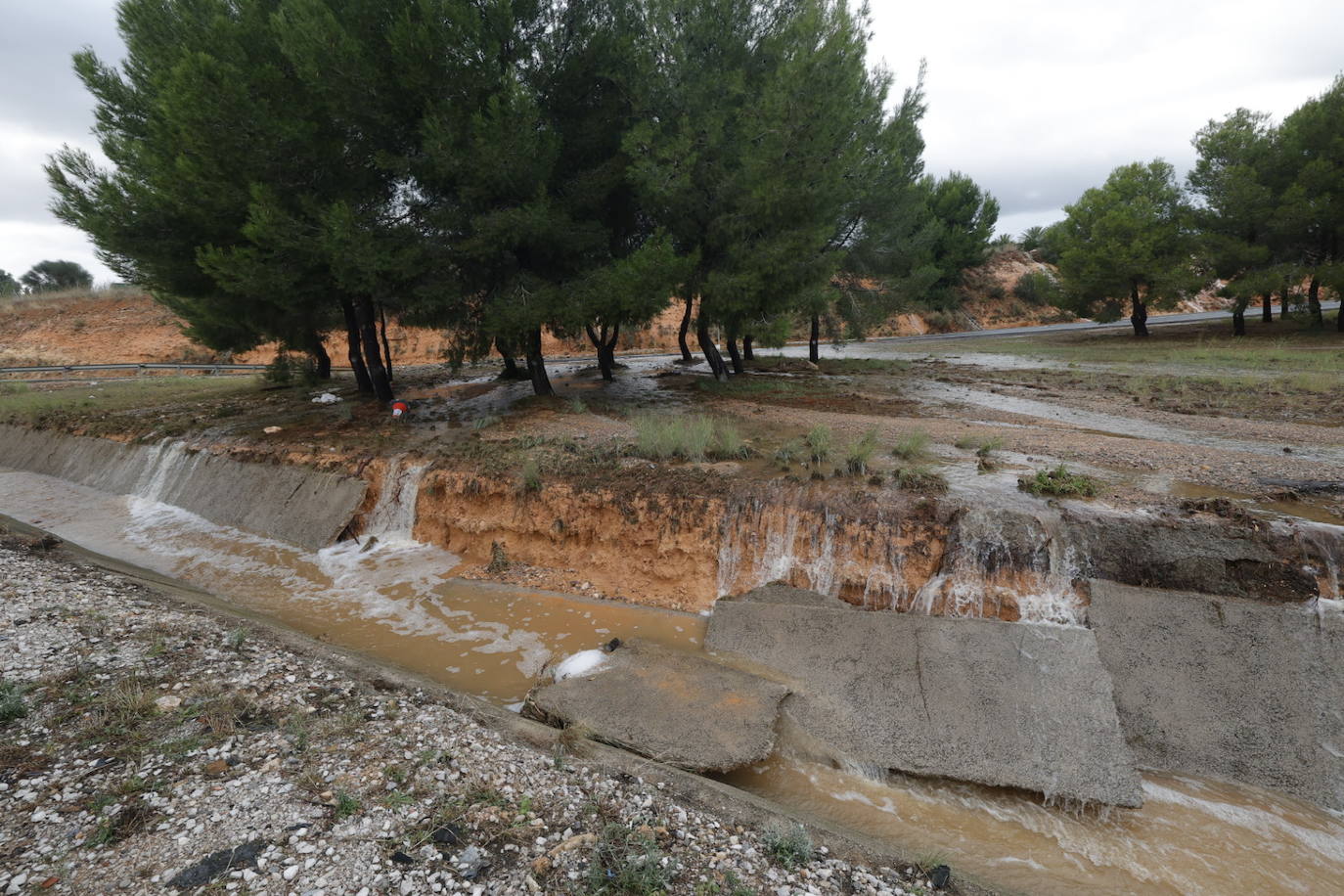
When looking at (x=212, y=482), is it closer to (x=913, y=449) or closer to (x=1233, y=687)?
(x=913, y=449)

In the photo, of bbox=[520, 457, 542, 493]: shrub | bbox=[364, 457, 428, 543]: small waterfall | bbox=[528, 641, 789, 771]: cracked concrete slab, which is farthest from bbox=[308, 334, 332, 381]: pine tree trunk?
bbox=[528, 641, 789, 771]: cracked concrete slab

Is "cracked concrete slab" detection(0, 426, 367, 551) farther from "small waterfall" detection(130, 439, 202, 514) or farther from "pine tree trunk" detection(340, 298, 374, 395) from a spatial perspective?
"pine tree trunk" detection(340, 298, 374, 395)

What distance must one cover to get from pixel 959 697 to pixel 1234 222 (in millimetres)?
27656

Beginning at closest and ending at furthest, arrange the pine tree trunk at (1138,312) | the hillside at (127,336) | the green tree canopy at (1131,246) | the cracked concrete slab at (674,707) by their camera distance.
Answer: the cracked concrete slab at (674,707)
the green tree canopy at (1131,246)
the pine tree trunk at (1138,312)
the hillside at (127,336)

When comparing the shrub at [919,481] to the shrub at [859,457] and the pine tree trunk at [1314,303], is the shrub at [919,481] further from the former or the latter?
the pine tree trunk at [1314,303]

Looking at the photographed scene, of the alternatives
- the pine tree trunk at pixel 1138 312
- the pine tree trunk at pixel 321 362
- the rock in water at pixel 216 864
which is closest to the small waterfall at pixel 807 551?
the rock in water at pixel 216 864

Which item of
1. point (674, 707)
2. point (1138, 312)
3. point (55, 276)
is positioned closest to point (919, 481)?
point (674, 707)

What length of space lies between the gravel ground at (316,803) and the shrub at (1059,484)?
5.00 metres

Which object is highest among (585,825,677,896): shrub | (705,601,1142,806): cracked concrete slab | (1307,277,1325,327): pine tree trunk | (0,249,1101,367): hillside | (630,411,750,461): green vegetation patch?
(0,249,1101,367): hillside

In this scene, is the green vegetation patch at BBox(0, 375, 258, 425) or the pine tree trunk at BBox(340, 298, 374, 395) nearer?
the pine tree trunk at BBox(340, 298, 374, 395)

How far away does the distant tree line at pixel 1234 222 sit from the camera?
20000 millimetres

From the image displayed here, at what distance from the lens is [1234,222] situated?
22.0m

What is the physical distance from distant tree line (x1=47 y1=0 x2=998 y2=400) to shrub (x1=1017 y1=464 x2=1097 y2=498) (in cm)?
645

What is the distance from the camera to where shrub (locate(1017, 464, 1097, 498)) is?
6559mm
